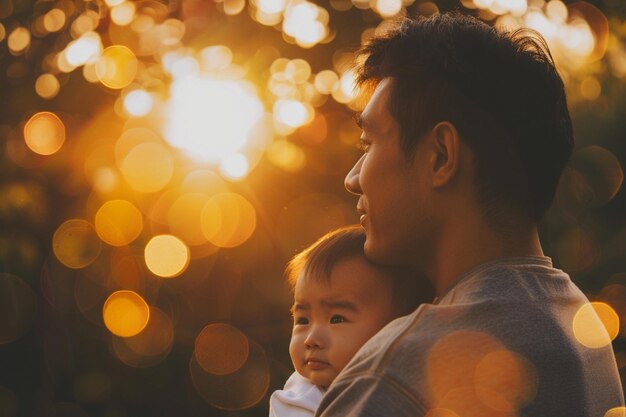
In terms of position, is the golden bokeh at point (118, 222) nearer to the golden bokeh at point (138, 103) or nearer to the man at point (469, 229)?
the golden bokeh at point (138, 103)

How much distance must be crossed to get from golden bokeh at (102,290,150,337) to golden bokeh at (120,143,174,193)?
1.04 metres

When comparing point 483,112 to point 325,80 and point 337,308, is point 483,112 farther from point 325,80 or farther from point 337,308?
point 325,80

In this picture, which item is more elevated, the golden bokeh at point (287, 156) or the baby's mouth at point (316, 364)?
the baby's mouth at point (316, 364)

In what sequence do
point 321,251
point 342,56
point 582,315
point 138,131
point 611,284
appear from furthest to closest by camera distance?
point 342,56, point 138,131, point 611,284, point 321,251, point 582,315

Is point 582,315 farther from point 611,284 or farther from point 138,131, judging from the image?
point 138,131

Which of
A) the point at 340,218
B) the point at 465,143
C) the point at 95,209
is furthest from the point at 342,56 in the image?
the point at 465,143

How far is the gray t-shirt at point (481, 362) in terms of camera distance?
155cm

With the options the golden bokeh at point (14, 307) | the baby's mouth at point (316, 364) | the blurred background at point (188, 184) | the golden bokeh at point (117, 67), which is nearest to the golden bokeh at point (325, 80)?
the blurred background at point (188, 184)

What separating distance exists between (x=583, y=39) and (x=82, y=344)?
5.21 meters

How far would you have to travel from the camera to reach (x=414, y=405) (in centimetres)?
153

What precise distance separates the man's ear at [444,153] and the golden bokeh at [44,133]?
5.79m

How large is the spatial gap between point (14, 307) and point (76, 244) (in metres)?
0.94

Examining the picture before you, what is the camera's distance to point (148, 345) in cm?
780

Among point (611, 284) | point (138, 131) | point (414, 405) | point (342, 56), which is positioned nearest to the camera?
point (414, 405)
